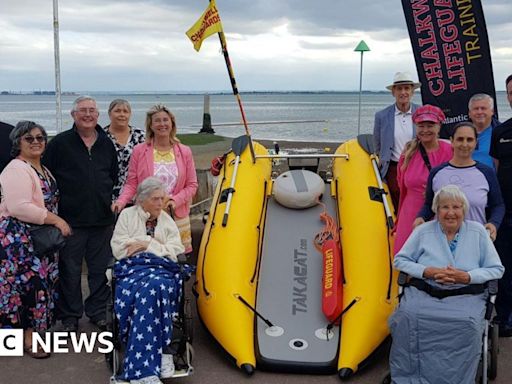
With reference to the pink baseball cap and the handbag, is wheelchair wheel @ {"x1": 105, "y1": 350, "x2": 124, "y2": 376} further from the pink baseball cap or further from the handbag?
the pink baseball cap

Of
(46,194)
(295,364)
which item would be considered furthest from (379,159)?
(46,194)

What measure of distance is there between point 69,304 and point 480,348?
2.67 m

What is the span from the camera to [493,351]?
336 centimetres

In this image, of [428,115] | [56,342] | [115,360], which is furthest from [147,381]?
[428,115]

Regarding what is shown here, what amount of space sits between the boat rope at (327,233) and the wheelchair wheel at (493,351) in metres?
1.21

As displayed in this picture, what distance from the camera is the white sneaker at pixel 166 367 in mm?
3348

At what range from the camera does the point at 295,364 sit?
138 inches

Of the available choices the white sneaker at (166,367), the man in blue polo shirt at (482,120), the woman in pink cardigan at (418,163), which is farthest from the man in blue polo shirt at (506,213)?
the white sneaker at (166,367)

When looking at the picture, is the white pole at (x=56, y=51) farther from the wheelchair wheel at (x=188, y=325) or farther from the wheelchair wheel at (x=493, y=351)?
the wheelchair wheel at (x=493, y=351)

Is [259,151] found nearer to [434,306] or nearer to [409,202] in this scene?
[409,202]

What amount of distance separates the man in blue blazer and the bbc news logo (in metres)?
2.35

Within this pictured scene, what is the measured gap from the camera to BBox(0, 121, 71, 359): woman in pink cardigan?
3676 millimetres

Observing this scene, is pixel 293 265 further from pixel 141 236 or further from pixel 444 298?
pixel 444 298

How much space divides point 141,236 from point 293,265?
112 cm
